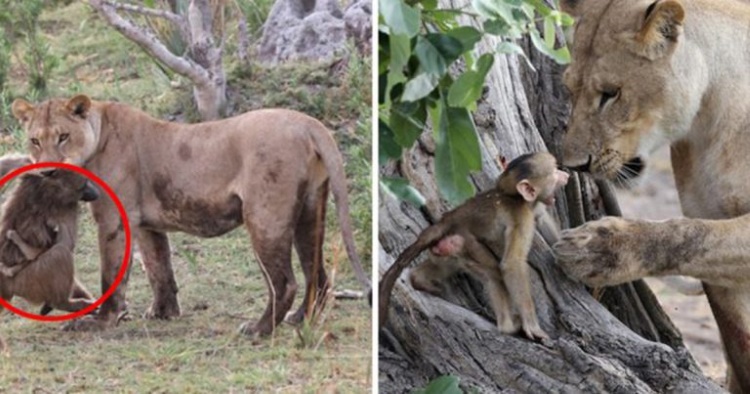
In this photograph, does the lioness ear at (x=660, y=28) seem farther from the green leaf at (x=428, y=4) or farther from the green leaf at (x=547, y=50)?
the green leaf at (x=428, y=4)

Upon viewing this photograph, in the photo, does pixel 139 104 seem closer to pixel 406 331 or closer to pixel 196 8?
pixel 196 8

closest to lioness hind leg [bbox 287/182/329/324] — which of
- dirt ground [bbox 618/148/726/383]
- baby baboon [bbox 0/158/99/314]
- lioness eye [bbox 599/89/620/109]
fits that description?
baby baboon [bbox 0/158/99/314]

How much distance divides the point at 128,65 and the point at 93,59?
0.11 meters

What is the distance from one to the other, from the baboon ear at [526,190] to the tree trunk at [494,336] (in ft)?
0.68

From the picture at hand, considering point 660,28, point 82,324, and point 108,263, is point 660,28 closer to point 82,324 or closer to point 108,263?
point 108,263

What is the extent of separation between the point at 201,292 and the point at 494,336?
37.2 inches

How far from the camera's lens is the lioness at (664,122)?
455 centimetres

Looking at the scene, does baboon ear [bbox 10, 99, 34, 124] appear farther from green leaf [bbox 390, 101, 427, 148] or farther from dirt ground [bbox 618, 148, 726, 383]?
dirt ground [bbox 618, 148, 726, 383]

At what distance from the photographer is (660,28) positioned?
456 centimetres

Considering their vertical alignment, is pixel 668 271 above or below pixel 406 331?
above

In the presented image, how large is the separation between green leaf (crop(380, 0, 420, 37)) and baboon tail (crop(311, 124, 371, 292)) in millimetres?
710

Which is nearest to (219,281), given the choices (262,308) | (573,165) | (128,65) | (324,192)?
(262,308)

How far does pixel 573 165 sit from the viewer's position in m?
4.75

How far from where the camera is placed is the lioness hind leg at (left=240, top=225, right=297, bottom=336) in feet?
14.3
